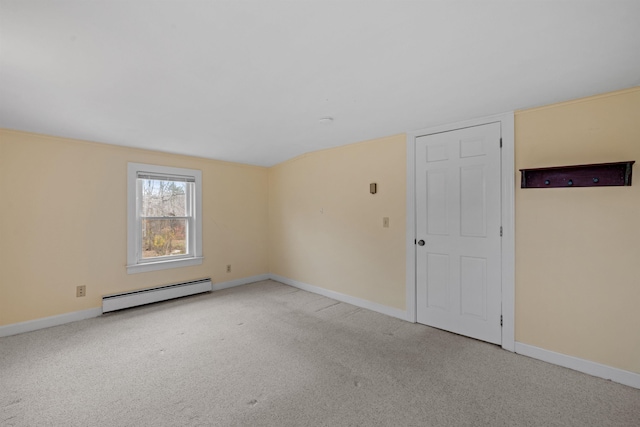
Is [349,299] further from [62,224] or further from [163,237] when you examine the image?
[62,224]

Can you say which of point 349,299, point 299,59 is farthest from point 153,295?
point 299,59

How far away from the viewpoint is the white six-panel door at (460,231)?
105 inches

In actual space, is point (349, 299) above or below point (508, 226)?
below

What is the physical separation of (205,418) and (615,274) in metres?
3.16

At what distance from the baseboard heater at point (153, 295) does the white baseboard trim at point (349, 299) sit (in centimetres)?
134

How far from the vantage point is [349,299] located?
3840 mm

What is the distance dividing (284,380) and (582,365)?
2428 mm

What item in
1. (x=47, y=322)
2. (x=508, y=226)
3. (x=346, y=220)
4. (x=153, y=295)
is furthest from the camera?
(x=346, y=220)

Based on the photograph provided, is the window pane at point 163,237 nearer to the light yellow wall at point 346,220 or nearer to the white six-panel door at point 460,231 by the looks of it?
the light yellow wall at point 346,220

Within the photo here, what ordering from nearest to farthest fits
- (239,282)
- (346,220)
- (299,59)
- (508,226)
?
(299,59) → (508,226) → (346,220) → (239,282)

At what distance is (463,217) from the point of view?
2846 mm

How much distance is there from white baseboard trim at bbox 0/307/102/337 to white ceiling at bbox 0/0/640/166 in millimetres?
2104

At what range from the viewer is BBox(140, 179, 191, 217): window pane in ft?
12.7

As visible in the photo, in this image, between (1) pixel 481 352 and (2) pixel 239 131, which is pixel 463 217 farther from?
(2) pixel 239 131
